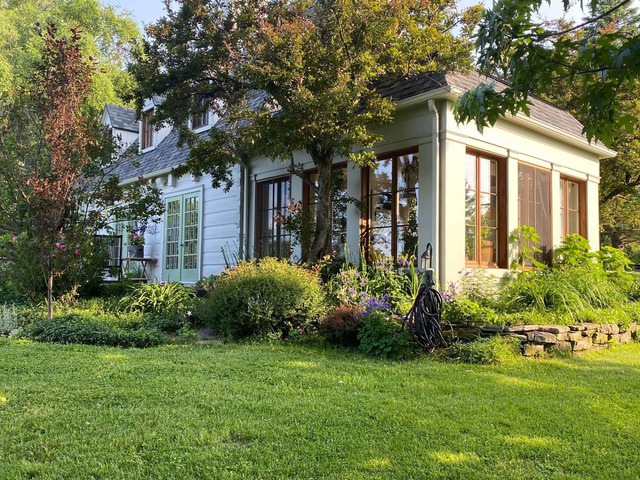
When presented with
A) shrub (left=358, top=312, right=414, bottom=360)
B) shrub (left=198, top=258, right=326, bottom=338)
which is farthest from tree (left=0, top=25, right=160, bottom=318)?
shrub (left=358, top=312, right=414, bottom=360)

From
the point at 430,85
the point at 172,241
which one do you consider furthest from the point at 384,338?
the point at 172,241

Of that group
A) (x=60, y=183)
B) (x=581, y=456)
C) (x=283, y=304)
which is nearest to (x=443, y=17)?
(x=283, y=304)

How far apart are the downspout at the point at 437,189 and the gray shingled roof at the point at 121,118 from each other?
508 inches

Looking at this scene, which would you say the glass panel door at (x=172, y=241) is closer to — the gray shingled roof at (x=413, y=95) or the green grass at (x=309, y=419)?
the gray shingled roof at (x=413, y=95)

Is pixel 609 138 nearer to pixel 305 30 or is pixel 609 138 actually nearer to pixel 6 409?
pixel 6 409

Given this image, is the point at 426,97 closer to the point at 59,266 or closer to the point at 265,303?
the point at 265,303

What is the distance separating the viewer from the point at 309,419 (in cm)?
318

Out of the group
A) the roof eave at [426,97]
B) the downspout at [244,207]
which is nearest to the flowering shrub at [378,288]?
the roof eave at [426,97]

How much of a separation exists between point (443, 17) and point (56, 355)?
6757mm

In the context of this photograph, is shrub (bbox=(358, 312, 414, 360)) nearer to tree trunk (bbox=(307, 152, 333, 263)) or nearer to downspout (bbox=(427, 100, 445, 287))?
downspout (bbox=(427, 100, 445, 287))

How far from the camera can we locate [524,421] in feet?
10.8

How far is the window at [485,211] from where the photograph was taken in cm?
795

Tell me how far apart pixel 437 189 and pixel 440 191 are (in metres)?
0.06

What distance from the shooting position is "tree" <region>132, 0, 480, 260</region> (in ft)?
22.0
